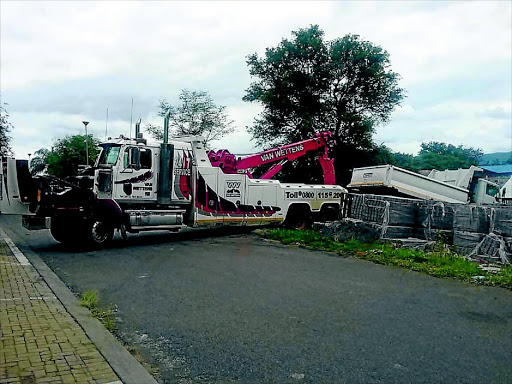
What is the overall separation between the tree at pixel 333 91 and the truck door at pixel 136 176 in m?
15.0

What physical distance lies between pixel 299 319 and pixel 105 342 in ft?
8.07

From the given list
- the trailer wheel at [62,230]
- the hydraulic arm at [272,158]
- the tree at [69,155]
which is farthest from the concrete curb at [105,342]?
the tree at [69,155]

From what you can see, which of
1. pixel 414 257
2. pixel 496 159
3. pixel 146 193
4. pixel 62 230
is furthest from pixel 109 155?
pixel 496 159

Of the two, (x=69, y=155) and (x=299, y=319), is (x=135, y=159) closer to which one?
(x=299, y=319)

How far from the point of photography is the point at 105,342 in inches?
194

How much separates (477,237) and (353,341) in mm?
6406

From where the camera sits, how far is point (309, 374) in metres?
4.40

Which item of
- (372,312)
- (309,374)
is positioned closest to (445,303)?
(372,312)

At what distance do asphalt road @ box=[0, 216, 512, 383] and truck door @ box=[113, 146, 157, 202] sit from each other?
2.30 meters

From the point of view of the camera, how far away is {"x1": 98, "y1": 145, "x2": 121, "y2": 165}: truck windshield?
1248 cm

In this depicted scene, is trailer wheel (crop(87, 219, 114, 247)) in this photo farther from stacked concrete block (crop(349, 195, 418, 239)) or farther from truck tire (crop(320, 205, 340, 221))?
truck tire (crop(320, 205, 340, 221))

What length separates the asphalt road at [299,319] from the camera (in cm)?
456

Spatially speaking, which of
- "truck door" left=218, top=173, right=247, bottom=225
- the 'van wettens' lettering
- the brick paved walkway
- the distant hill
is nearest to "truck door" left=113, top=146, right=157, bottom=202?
"truck door" left=218, top=173, right=247, bottom=225

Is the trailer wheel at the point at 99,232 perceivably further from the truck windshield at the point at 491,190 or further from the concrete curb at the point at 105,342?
the truck windshield at the point at 491,190
